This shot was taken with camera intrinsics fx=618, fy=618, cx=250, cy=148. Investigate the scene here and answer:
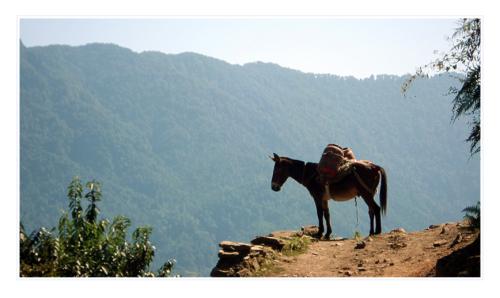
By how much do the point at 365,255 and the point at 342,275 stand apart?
194 centimetres

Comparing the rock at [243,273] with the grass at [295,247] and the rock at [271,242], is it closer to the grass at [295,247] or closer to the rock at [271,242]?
the grass at [295,247]

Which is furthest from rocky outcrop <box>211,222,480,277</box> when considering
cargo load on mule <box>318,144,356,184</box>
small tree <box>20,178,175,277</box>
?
small tree <box>20,178,175,277</box>

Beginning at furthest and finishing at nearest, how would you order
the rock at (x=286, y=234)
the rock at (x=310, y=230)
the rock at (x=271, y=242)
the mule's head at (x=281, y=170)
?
the mule's head at (x=281, y=170)
the rock at (x=310, y=230)
the rock at (x=286, y=234)
the rock at (x=271, y=242)

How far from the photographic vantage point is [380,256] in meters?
15.9

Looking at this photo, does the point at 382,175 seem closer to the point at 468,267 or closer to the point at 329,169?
the point at 329,169

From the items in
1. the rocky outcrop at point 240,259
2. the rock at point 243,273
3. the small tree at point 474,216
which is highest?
the small tree at point 474,216

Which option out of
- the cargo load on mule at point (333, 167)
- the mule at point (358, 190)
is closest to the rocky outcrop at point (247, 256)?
the mule at point (358, 190)

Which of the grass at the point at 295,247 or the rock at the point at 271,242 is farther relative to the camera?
the rock at the point at 271,242

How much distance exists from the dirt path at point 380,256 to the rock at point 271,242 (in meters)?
0.81

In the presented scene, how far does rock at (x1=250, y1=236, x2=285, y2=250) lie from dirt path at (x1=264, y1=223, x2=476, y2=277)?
32.0 inches

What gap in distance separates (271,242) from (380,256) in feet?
10.5

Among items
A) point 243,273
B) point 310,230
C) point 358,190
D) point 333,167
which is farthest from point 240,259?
point 358,190

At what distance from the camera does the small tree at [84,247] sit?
13.2m
